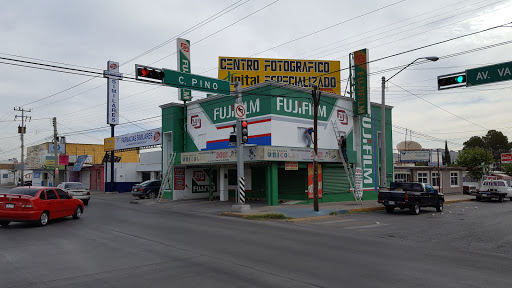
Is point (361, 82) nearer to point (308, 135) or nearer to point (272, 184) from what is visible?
point (308, 135)

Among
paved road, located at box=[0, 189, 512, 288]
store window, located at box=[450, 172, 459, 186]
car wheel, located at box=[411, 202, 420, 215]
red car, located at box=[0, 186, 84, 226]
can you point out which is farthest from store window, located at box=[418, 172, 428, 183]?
red car, located at box=[0, 186, 84, 226]

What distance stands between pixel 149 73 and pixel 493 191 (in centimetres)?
3173

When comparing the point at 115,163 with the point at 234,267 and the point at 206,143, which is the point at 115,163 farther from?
the point at 234,267

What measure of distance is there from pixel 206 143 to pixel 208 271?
70.5 feet

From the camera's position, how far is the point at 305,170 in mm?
26531

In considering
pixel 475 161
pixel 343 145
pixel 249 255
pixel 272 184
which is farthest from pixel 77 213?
pixel 475 161

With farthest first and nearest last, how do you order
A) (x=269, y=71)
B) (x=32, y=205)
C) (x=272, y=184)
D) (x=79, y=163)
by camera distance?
(x=79, y=163), (x=269, y=71), (x=272, y=184), (x=32, y=205)

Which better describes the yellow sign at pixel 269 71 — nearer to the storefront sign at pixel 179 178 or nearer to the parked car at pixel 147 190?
the storefront sign at pixel 179 178

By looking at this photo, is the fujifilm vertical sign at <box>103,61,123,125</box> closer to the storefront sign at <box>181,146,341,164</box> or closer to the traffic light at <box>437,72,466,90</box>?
the storefront sign at <box>181,146,341,164</box>

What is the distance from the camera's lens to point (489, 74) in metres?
14.0

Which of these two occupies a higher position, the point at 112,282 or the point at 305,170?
the point at 305,170

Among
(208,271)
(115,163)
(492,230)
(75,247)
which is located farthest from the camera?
(115,163)

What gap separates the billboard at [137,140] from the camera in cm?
3522

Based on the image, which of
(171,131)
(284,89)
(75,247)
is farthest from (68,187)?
(75,247)
